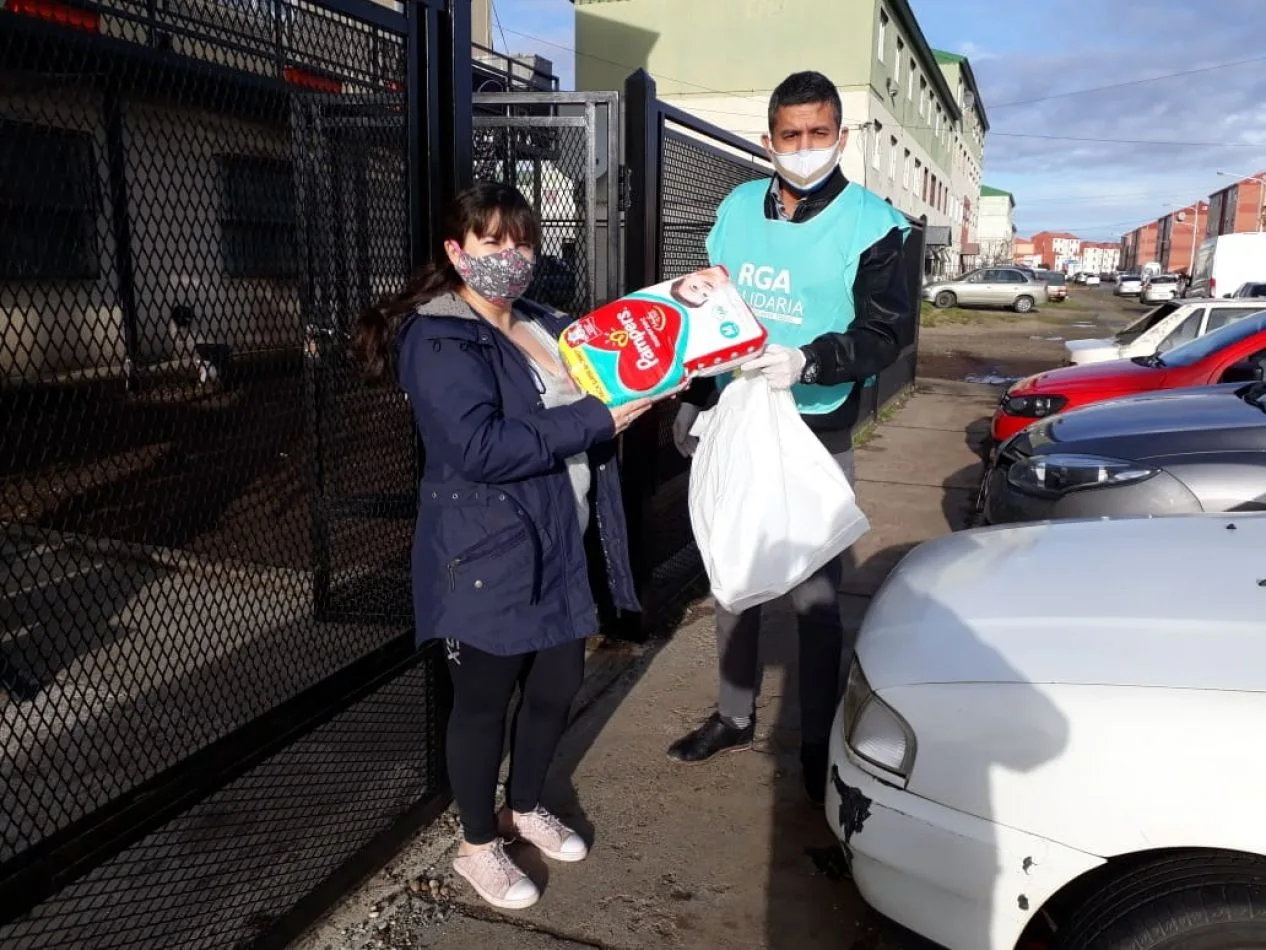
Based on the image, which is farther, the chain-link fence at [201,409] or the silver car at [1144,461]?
the silver car at [1144,461]

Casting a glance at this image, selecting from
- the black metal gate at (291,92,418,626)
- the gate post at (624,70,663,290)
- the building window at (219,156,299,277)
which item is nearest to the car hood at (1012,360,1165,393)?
the gate post at (624,70,663,290)

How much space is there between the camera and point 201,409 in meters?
2.39

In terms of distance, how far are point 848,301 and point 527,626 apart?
131 centimetres

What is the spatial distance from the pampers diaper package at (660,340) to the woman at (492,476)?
73mm

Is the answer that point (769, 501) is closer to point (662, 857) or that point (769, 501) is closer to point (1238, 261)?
point (662, 857)

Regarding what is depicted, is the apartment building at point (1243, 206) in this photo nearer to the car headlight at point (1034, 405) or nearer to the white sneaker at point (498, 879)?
the car headlight at point (1034, 405)

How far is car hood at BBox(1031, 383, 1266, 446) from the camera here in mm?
4093

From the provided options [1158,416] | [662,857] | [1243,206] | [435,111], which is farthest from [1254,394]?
[1243,206]

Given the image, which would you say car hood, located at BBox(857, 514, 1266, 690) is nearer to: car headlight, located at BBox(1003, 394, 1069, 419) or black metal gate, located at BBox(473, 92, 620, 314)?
black metal gate, located at BBox(473, 92, 620, 314)

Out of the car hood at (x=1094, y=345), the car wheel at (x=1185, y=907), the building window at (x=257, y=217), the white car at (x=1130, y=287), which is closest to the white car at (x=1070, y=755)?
the car wheel at (x=1185, y=907)

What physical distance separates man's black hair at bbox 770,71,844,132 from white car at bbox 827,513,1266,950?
1.38 metres

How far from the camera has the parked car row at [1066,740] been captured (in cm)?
168

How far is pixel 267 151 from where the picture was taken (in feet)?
7.66

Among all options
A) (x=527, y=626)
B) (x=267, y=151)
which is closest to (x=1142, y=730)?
(x=527, y=626)
